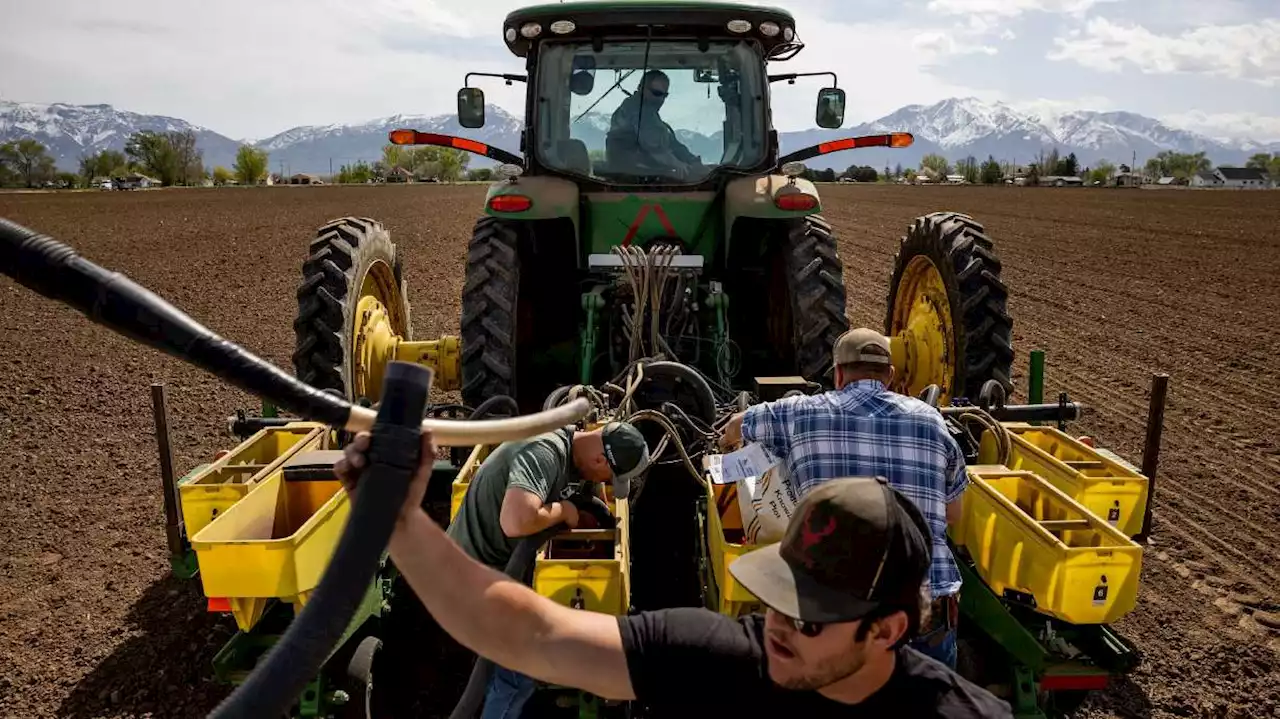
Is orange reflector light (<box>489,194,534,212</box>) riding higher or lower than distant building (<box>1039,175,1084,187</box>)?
lower

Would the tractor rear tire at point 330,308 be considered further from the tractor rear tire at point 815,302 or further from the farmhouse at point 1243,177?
the farmhouse at point 1243,177

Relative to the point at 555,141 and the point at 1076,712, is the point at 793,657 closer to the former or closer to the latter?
the point at 1076,712

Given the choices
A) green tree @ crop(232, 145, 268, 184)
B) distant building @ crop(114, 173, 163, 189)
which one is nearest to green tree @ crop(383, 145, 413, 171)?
green tree @ crop(232, 145, 268, 184)

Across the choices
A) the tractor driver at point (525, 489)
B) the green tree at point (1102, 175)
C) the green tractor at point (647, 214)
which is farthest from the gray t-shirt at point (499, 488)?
the green tree at point (1102, 175)

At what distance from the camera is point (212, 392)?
314 inches

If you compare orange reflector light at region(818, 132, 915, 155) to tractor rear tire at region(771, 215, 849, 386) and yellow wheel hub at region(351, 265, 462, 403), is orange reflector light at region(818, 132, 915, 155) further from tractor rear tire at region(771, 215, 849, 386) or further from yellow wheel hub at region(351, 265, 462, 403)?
yellow wheel hub at region(351, 265, 462, 403)

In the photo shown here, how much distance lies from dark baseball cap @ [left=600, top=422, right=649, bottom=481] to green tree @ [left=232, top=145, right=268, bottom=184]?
101 metres

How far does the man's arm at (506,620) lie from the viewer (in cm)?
160

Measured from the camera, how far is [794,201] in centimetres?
499

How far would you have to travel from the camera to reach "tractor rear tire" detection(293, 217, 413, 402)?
15.9 feet

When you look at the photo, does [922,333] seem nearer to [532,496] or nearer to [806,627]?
[532,496]

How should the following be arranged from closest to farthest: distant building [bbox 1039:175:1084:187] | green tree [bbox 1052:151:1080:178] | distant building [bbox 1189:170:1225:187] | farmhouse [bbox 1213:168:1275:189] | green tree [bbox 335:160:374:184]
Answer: distant building [bbox 1039:175:1084:187]
green tree [bbox 335:160:374:184]
green tree [bbox 1052:151:1080:178]
farmhouse [bbox 1213:168:1275:189]
distant building [bbox 1189:170:1225:187]

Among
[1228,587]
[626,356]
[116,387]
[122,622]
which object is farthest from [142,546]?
[1228,587]

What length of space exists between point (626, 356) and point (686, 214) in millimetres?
863
